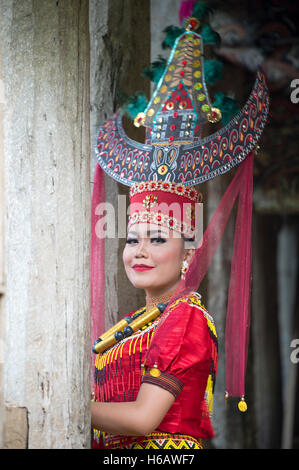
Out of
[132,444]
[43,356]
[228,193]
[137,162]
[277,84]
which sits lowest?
[132,444]

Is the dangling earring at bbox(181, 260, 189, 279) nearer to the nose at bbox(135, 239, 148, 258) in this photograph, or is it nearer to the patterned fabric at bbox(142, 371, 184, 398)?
the nose at bbox(135, 239, 148, 258)

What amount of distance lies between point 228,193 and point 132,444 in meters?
1.00

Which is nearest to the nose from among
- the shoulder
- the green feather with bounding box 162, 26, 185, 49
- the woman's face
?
the woman's face

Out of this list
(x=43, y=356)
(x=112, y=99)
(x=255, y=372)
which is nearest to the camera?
(x=43, y=356)

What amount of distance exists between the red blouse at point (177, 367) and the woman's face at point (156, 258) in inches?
5.2

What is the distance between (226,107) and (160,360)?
1077 millimetres

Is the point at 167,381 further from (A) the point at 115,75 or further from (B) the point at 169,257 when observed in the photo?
(A) the point at 115,75

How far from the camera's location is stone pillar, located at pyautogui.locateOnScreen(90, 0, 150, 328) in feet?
10.4

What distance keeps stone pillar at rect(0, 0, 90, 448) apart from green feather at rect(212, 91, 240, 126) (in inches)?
28.8

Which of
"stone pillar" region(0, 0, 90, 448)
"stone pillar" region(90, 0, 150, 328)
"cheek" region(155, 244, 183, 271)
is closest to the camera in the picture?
"stone pillar" region(0, 0, 90, 448)

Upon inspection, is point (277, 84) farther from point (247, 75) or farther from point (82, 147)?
point (82, 147)

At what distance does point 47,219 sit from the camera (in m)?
2.13

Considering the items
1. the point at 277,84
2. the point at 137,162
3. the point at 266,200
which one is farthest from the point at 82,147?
the point at 266,200

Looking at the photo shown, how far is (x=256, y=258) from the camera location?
228 inches
